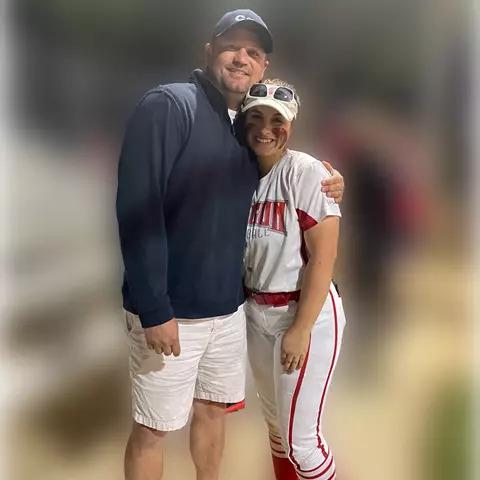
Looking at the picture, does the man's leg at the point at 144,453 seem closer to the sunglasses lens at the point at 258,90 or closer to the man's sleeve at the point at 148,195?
the man's sleeve at the point at 148,195

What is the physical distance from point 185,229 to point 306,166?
0.98ft

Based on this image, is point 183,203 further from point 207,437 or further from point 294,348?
point 207,437

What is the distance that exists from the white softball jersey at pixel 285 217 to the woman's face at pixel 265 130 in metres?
0.05

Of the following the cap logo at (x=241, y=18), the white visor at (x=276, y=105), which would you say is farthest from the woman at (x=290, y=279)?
the cap logo at (x=241, y=18)

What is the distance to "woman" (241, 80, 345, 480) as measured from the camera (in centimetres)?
117

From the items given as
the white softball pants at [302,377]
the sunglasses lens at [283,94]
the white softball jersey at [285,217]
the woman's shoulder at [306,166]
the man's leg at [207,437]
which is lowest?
the man's leg at [207,437]

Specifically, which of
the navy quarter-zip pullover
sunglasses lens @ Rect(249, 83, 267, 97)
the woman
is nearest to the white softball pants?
the woman

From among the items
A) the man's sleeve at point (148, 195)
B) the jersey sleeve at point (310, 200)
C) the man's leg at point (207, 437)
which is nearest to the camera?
the man's sleeve at point (148, 195)

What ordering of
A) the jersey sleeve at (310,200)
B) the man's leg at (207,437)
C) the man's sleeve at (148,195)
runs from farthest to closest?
the man's leg at (207,437) → the jersey sleeve at (310,200) → the man's sleeve at (148,195)

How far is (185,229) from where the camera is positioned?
115 cm

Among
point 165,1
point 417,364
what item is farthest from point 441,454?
point 165,1

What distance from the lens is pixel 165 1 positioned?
1.35 m

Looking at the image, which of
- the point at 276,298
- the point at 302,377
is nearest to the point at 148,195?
the point at 276,298

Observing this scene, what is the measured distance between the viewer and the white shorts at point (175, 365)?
3.93 feet
